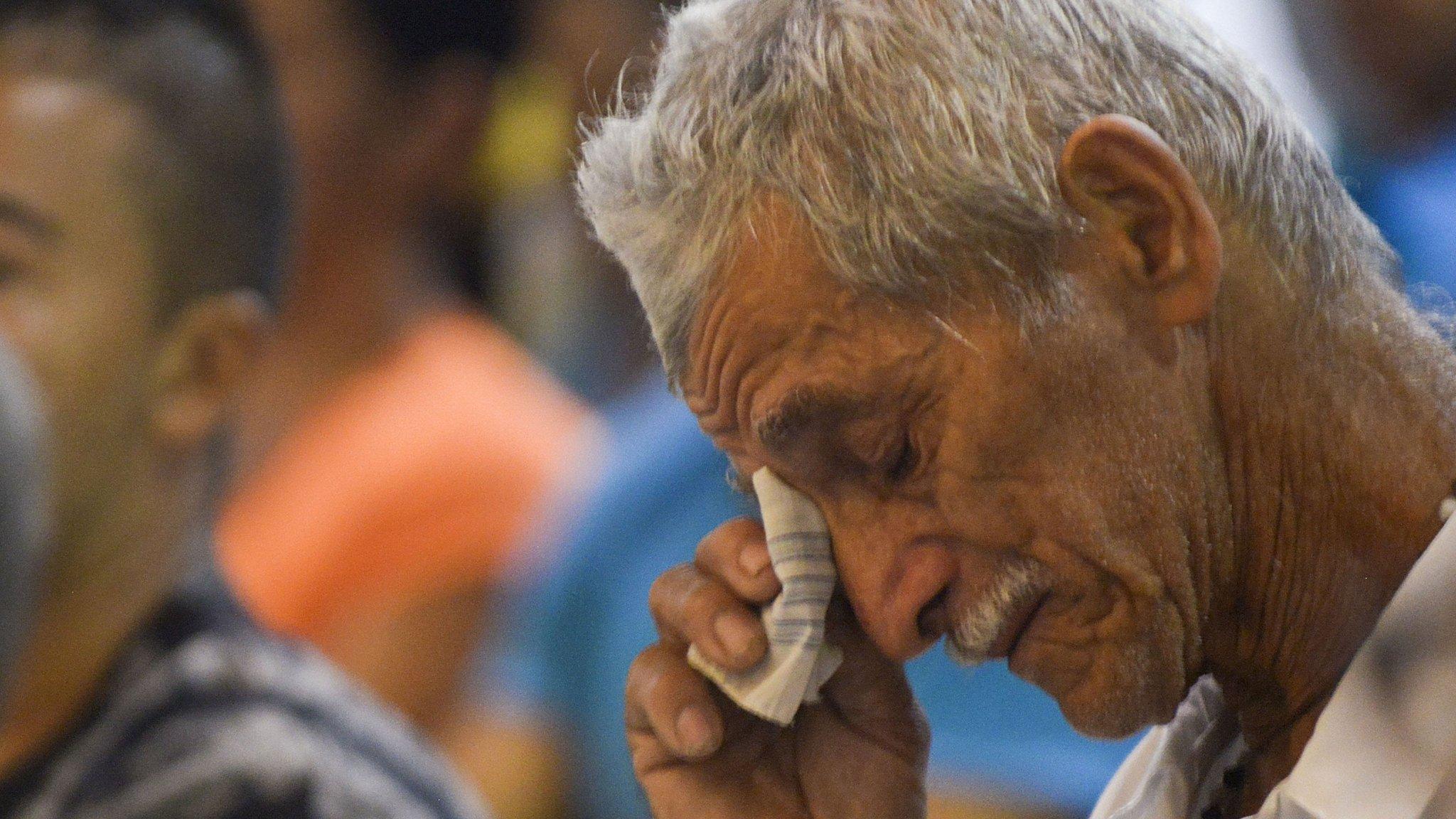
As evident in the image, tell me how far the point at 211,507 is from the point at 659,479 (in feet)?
1.59

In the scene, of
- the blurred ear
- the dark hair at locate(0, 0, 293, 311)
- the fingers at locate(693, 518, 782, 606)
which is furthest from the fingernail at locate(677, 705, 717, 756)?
the blurred ear

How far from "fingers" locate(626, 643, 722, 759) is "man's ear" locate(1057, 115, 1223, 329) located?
461 mm

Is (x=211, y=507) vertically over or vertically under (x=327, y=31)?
under

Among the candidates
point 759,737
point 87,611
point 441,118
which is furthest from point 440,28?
point 759,737

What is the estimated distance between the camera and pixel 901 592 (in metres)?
1.17

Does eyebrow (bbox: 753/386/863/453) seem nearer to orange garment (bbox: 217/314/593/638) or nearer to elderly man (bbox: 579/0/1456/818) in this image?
elderly man (bbox: 579/0/1456/818)

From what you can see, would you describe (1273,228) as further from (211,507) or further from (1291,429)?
(211,507)

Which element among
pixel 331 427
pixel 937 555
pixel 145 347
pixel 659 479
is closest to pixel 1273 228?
pixel 937 555

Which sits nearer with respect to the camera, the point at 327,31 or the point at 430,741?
the point at 430,741

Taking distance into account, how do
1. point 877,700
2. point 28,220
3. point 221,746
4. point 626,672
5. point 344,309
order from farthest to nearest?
1. point 344,309
2. point 626,672
3. point 28,220
4. point 221,746
5. point 877,700

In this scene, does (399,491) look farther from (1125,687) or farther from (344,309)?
(1125,687)

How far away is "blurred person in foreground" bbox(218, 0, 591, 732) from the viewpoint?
6.87 feet

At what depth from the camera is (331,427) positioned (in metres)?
2.24

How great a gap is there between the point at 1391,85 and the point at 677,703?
107 centimetres
